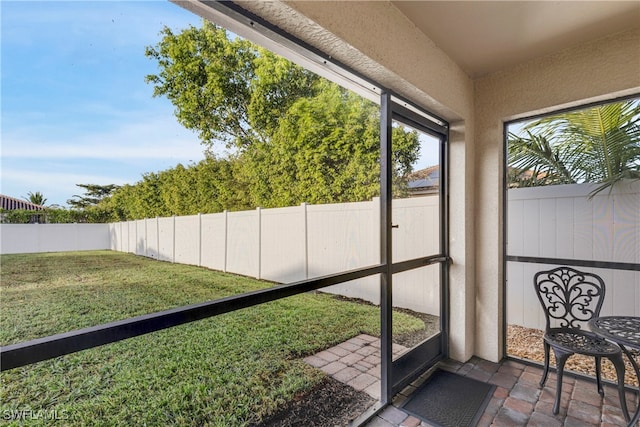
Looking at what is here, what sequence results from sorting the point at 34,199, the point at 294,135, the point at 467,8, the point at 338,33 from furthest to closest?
1. the point at 294,135
2. the point at 467,8
3. the point at 338,33
4. the point at 34,199

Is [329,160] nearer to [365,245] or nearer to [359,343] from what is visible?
[365,245]

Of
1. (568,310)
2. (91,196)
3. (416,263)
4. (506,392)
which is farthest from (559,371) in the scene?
(91,196)

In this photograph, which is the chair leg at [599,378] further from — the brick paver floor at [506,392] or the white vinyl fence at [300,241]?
the white vinyl fence at [300,241]

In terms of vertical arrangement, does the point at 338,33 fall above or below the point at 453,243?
above

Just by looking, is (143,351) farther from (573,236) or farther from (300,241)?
(573,236)

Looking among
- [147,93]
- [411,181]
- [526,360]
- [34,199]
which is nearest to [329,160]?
[411,181]

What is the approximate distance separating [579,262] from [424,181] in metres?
1.49

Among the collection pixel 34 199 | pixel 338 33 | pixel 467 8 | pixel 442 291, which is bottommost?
pixel 442 291

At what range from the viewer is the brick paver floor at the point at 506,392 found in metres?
2.02

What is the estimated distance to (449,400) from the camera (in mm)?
2268

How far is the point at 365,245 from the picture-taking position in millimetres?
3424

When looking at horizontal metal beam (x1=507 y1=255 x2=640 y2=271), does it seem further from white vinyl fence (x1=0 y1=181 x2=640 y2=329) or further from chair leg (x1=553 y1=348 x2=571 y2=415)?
chair leg (x1=553 y1=348 x2=571 y2=415)

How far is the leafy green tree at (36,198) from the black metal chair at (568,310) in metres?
3.15

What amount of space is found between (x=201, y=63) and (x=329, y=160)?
5.05 feet
